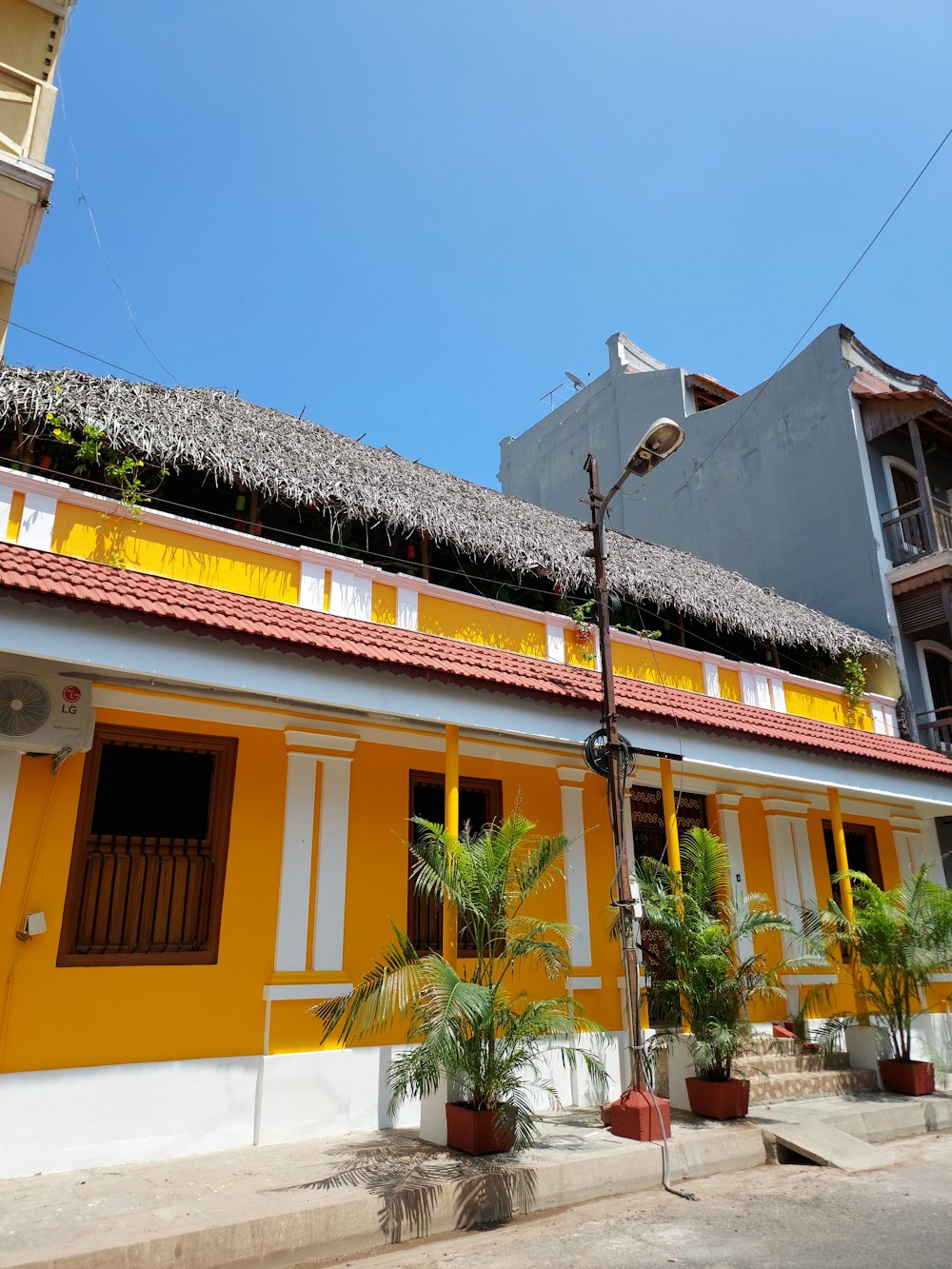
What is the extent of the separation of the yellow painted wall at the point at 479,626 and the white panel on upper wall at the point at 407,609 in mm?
77

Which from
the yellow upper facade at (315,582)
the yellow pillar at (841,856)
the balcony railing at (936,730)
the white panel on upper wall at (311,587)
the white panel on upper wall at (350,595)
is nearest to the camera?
the yellow upper facade at (315,582)

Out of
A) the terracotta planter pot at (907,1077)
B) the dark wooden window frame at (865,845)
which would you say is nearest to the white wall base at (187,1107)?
the terracotta planter pot at (907,1077)

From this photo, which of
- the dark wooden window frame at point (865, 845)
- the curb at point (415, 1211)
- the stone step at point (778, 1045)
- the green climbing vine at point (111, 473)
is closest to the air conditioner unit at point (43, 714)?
the green climbing vine at point (111, 473)

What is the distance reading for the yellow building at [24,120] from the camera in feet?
24.7

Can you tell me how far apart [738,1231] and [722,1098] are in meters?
2.64

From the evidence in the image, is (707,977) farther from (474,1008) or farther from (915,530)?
(915,530)

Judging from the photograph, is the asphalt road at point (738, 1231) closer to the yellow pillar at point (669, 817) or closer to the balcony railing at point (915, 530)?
the yellow pillar at point (669, 817)

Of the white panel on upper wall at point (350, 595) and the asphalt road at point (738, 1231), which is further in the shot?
the white panel on upper wall at point (350, 595)

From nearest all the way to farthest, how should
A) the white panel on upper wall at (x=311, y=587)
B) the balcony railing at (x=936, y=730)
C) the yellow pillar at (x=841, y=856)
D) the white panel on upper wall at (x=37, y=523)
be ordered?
the white panel on upper wall at (x=37, y=523) → the white panel on upper wall at (x=311, y=587) → the yellow pillar at (x=841, y=856) → the balcony railing at (x=936, y=730)

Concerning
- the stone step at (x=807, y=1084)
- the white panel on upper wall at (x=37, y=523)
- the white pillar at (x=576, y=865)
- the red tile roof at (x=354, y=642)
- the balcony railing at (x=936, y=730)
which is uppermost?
the balcony railing at (x=936, y=730)

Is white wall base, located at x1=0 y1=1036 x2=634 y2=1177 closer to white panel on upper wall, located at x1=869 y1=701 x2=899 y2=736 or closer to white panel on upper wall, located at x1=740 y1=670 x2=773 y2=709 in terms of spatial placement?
white panel on upper wall, located at x1=740 y1=670 x2=773 y2=709

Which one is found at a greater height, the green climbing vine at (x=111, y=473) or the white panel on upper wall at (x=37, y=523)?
the green climbing vine at (x=111, y=473)

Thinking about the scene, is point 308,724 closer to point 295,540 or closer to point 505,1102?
point 295,540

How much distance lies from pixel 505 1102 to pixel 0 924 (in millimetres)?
3698
